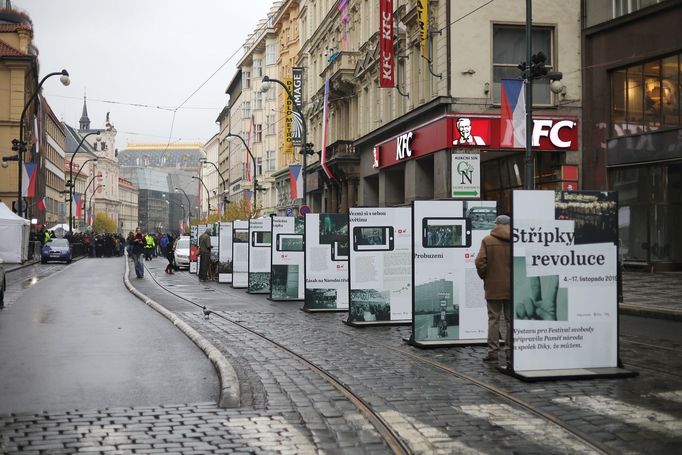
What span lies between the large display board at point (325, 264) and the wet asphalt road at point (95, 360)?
3.31m

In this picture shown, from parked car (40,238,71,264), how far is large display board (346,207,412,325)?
3884cm

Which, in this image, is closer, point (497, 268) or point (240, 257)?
point (497, 268)

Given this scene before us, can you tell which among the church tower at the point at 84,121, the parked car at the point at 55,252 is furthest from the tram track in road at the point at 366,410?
the church tower at the point at 84,121

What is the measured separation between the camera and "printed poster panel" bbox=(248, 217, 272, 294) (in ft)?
81.5

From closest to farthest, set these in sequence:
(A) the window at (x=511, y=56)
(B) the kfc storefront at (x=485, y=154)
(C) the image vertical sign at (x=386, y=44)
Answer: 1. (B) the kfc storefront at (x=485, y=154)
2. (A) the window at (x=511, y=56)
3. (C) the image vertical sign at (x=386, y=44)

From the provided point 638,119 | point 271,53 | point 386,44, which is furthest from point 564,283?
point 271,53

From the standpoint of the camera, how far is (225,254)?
32.0 meters

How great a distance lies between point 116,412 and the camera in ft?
25.4

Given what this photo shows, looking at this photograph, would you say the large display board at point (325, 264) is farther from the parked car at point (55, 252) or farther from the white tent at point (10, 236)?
the parked car at point (55, 252)

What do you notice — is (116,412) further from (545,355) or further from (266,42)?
(266,42)

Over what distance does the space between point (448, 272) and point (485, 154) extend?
67.5 ft

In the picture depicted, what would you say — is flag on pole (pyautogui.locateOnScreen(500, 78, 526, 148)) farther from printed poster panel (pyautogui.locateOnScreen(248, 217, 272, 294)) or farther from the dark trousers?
the dark trousers

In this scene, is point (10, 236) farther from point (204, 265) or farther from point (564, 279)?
point (564, 279)

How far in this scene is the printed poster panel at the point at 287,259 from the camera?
70.4 ft
